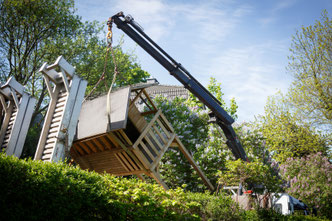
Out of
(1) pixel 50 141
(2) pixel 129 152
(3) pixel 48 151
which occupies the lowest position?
(3) pixel 48 151

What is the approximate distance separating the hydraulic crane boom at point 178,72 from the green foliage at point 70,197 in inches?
195

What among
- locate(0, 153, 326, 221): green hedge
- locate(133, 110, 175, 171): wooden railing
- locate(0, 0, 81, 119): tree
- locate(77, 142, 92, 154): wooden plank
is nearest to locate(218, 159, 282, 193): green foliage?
locate(133, 110, 175, 171): wooden railing

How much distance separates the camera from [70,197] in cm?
460

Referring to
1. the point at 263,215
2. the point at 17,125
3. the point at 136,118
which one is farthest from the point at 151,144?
the point at 17,125

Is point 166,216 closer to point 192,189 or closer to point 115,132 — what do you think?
point 115,132

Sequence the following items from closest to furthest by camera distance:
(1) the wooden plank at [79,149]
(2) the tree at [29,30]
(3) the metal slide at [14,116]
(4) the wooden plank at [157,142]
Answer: (3) the metal slide at [14,116]
(4) the wooden plank at [157,142]
(1) the wooden plank at [79,149]
(2) the tree at [29,30]

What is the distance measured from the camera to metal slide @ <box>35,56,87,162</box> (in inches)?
288

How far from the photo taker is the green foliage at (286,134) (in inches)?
602

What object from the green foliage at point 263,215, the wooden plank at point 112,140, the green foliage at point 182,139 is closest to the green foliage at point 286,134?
the green foliage at point 182,139

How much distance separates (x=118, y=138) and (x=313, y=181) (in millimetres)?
10982

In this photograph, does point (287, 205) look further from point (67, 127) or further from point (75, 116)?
point (67, 127)

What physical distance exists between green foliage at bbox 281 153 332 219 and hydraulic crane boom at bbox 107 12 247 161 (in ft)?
16.1

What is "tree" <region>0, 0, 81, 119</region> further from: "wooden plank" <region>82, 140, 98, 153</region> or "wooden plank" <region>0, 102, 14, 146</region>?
"wooden plank" <region>82, 140, 98, 153</region>

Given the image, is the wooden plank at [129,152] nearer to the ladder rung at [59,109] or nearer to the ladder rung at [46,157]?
the ladder rung at [59,109]
